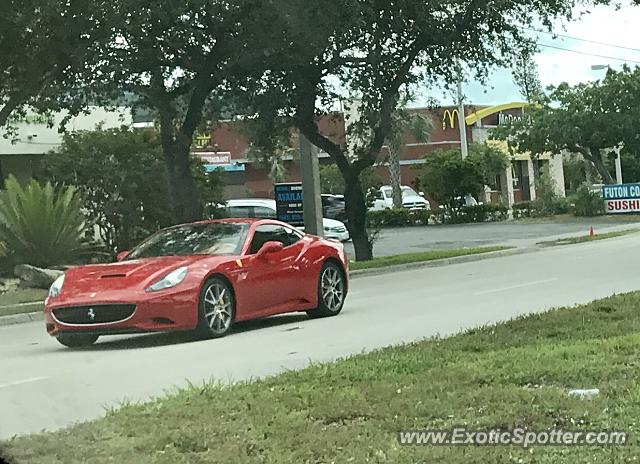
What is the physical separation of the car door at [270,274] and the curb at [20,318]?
603 cm

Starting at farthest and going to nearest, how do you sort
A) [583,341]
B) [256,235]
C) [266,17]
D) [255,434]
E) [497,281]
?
[266,17]
[497,281]
[256,235]
[583,341]
[255,434]

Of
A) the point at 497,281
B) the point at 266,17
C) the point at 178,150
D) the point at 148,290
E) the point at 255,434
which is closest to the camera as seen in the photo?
the point at 255,434

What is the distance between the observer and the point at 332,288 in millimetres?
14234

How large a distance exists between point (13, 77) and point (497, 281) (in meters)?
10.3

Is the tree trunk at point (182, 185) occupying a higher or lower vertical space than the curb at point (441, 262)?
higher

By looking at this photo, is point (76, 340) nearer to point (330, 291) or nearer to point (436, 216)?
point (330, 291)

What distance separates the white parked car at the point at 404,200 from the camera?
5388cm

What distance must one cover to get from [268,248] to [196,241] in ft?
2.96

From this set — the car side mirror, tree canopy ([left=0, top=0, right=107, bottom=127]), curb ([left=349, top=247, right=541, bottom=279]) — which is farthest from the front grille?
curb ([left=349, top=247, right=541, bottom=279])

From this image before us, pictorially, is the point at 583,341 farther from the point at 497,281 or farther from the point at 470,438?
the point at 497,281

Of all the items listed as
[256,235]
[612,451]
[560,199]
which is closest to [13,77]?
[256,235]

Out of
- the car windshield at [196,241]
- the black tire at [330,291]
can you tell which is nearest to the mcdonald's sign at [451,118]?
the black tire at [330,291]

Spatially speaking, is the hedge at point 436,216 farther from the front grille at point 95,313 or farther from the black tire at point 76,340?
the front grille at point 95,313

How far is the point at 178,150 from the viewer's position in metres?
24.1
